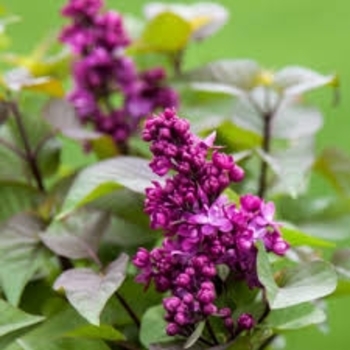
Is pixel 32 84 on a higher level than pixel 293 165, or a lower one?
higher

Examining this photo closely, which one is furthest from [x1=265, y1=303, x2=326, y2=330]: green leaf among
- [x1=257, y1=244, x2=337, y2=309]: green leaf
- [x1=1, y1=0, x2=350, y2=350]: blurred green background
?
[x1=1, y1=0, x2=350, y2=350]: blurred green background

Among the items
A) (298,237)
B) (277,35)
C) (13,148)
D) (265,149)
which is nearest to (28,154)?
(13,148)

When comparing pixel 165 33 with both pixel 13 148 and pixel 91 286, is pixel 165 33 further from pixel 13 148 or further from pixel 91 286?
pixel 91 286

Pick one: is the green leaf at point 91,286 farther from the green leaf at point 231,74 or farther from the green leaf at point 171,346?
the green leaf at point 231,74

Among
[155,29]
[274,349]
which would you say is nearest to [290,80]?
[155,29]

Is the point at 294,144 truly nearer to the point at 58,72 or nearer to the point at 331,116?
the point at 58,72

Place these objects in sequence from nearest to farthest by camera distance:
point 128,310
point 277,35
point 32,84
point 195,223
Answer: point 195,223, point 128,310, point 32,84, point 277,35

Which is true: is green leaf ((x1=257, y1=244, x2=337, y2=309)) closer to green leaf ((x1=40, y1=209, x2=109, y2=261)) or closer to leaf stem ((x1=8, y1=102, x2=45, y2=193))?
green leaf ((x1=40, y1=209, x2=109, y2=261))
